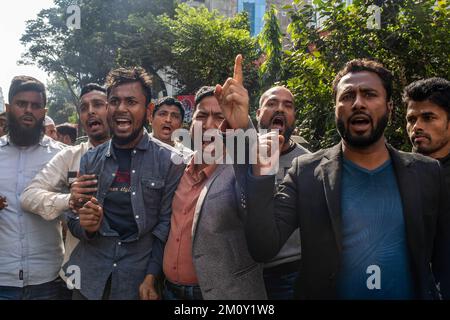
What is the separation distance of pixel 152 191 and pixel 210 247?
0.59m

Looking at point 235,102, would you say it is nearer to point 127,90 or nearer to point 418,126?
point 127,90

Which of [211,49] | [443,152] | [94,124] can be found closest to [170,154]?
[94,124]

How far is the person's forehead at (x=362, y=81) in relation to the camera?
218 centimetres

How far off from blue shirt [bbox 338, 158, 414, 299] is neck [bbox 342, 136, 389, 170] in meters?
0.22

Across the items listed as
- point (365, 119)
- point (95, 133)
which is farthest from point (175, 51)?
point (365, 119)

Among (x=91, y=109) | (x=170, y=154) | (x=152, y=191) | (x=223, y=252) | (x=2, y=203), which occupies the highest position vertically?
(x=91, y=109)

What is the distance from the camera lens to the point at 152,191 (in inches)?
105

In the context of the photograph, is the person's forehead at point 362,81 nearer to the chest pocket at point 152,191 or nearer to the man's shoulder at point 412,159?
the man's shoulder at point 412,159

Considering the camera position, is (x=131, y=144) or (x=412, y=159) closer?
(x=412, y=159)

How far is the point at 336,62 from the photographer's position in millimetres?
4801

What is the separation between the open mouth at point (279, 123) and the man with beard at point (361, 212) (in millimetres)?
1242

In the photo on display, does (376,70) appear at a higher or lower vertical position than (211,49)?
lower

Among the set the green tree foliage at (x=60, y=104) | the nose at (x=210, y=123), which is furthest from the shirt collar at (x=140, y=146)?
the green tree foliage at (x=60, y=104)
